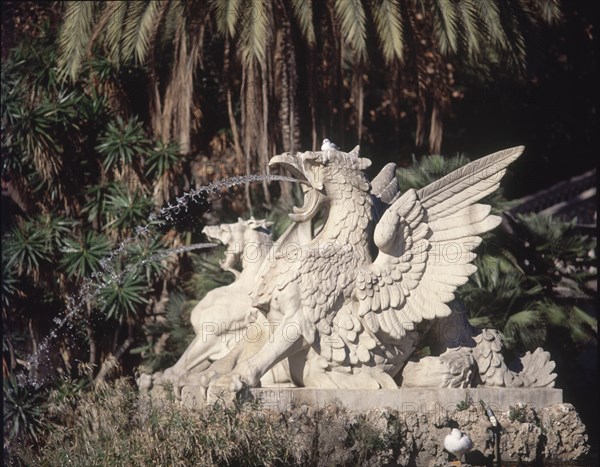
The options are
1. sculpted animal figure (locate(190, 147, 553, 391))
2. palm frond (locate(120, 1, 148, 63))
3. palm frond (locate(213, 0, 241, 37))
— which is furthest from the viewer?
palm frond (locate(120, 1, 148, 63))

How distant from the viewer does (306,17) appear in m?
14.9

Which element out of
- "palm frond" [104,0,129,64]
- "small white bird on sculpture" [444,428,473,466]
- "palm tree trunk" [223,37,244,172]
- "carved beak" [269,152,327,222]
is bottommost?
"small white bird on sculpture" [444,428,473,466]

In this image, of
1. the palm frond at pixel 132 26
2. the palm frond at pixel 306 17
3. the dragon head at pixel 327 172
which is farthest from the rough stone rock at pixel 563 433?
the palm frond at pixel 132 26

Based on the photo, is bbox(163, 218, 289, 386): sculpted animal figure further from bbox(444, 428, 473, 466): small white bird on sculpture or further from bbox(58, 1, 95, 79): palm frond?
bbox(58, 1, 95, 79): palm frond

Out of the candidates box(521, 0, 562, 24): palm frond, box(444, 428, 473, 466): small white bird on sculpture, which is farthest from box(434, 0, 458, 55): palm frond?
box(444, 428, 473, 466): small white bird on sculpture

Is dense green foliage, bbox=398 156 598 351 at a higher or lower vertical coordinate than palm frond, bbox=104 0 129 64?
lower

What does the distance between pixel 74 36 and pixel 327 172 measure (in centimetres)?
686

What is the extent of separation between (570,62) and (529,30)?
4976 mm

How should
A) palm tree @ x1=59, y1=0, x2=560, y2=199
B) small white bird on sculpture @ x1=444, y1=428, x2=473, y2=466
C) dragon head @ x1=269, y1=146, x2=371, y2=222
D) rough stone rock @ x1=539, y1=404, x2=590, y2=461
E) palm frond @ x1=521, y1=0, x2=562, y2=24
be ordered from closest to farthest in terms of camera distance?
small white bird on sculpture @ x1=444, y1=428, x2=473, y2=466 < rough stone rock @ x1=539, y1=404, x2=590, y2=461 < dragon head @ x1=269, y1=146, x2=371, y2=222 < palm tree @ x1=59, y1=0, x2=560, y2=199 < palm frond @ x1=521, y1=0, x2=562, y2=24

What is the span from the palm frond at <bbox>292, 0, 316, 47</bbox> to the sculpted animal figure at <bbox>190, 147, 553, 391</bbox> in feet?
17.4

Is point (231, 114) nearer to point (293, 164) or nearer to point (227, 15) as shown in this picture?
point (227, 15)

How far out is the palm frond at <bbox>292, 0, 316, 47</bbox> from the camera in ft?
48.8

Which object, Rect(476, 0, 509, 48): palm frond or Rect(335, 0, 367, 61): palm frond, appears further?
Rect(476, 0, 509, 48): palm frond

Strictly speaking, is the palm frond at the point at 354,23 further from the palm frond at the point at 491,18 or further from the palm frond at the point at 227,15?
the palm frond at the point at 491,18
